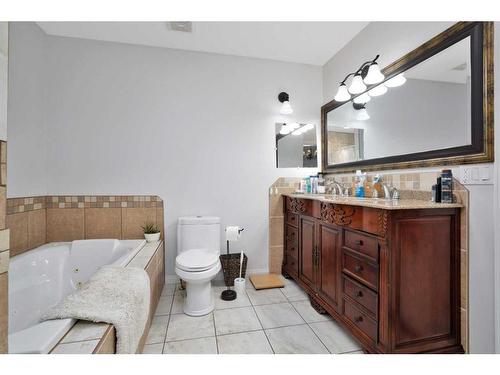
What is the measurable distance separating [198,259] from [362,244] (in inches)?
50.1

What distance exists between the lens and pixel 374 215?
1371mm

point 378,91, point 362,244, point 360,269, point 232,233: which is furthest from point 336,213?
point 378,91

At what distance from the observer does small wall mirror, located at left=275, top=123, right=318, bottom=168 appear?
2.80 meters

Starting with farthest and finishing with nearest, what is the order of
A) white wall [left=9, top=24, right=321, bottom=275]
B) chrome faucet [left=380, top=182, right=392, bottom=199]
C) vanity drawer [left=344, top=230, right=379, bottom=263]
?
white wall [left=9, top=24, right=321, bottom=275] < chrome faucet [left=380, top=182, right=392, bottom=199] < vanity drawer [left=344, top=230, right=379, bottom=263]

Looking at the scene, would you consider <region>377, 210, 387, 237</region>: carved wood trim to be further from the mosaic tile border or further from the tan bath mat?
the mosaic tile border

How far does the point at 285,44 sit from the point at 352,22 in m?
0.64

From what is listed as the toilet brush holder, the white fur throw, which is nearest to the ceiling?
the white fur throw

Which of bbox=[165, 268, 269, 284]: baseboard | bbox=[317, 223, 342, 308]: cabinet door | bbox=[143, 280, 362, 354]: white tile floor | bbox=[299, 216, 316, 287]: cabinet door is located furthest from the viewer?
bbox=[165, 268, 269, 284]: baseboard

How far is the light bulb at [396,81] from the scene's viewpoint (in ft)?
5.93

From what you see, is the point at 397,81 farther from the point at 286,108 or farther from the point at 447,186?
the point at 286,108

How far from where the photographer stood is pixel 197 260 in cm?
197

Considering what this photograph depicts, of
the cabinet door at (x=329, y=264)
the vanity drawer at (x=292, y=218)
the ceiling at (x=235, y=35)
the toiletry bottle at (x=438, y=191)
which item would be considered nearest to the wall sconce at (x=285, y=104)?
the ceiling at (x=235, y=35)

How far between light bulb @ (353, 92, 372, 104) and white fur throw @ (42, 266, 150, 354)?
2.34 m
